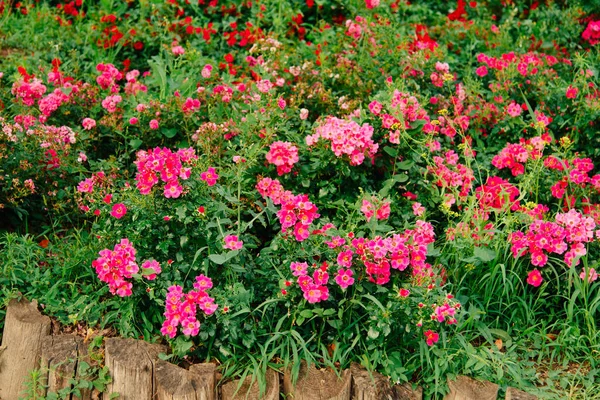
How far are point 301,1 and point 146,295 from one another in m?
3.09

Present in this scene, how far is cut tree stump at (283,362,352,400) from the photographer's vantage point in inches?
118

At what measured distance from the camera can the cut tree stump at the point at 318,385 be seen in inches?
118

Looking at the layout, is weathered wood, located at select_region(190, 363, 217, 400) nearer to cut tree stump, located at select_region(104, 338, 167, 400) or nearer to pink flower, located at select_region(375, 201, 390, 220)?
cut tree stump, located at select_region(104, 338, 167, 400)

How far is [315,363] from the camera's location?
313 centimetres

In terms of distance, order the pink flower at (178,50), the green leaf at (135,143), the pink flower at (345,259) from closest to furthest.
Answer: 1. the pink flower at (345,259)
2. the green leaf at (135,143)
3. the pink flower at (178,50)

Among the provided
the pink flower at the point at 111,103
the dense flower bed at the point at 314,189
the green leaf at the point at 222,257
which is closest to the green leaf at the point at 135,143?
the dense flower bed at the point at 314,189

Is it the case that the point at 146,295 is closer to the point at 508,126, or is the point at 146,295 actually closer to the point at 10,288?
the point at 10,288

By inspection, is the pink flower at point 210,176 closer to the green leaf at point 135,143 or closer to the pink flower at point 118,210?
the pink flower at point 118,210

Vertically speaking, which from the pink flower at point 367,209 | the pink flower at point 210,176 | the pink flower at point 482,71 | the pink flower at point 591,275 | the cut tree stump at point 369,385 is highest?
the pink flower at point 210,176

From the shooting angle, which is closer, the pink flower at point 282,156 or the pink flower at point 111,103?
the pink flower at point 282,156

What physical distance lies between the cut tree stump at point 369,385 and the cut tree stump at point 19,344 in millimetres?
1325

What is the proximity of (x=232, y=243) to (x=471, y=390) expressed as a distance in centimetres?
113

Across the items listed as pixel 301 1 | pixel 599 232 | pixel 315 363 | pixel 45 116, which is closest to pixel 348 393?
pixel 315 363

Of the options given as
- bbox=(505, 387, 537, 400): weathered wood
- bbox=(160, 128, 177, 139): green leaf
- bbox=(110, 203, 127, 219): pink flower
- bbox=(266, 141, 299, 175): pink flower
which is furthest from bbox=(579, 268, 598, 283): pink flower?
bbox=(160, 128, 177, 139): green leaf
